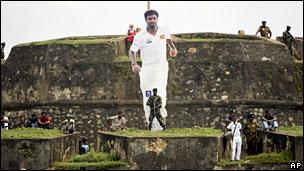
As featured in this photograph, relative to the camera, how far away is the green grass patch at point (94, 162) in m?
9.05

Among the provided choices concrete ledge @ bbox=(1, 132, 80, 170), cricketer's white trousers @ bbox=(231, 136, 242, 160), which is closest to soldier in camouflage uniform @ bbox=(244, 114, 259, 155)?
cricketer's white trousers @ bbox=(231, 136, 242, 160)

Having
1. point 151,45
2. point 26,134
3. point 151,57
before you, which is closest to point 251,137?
point 151,57

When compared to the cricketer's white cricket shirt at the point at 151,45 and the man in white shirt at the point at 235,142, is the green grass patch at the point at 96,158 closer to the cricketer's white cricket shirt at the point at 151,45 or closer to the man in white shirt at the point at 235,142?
the man in white shirt at the point at 235,142

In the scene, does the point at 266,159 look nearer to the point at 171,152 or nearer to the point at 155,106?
the point at 171,152

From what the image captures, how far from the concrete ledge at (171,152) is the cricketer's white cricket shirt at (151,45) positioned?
2471 millimetres

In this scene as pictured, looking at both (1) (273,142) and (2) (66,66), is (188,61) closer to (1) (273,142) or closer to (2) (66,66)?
(2) (66,66)

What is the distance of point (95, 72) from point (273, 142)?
6701mm

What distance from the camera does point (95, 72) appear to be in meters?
16.1

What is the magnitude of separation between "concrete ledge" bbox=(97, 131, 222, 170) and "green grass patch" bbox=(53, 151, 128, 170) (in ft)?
0.75

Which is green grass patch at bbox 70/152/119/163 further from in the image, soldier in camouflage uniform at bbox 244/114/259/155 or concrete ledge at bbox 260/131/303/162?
soldier in camouflage uniform at bbox 244/114/259/155

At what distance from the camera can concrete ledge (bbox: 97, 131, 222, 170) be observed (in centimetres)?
903

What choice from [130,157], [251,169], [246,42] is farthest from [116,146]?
[246,42]

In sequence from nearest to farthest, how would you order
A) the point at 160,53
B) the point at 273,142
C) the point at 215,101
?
the point at 273,142, the point at 160,53, the point at 215,101

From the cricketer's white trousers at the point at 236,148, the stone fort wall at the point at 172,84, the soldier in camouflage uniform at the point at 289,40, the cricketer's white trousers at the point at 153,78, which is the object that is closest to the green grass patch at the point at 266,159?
the cricketer's white trousers at the point at 236,148
